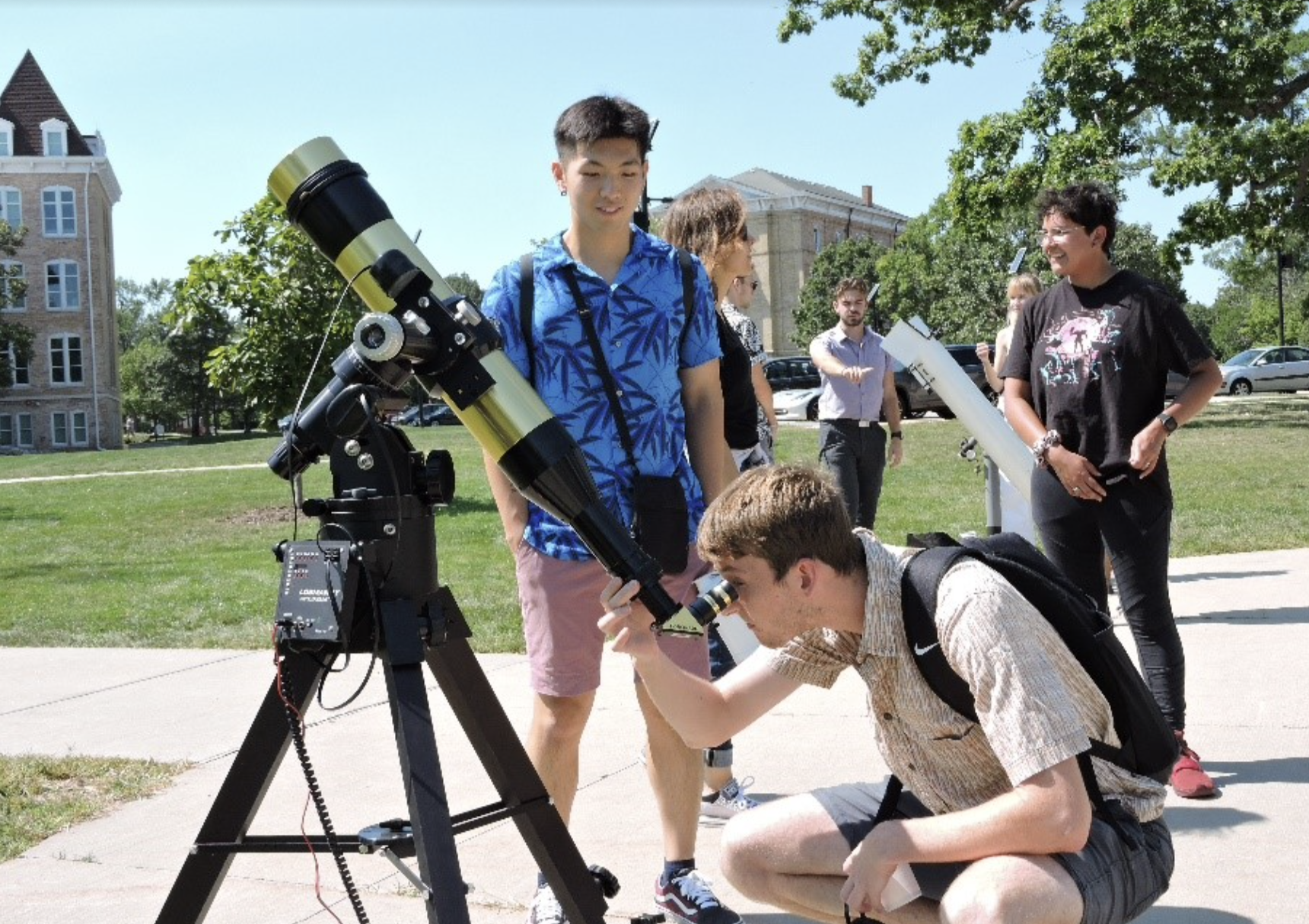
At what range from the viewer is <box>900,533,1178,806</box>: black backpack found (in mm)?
2697

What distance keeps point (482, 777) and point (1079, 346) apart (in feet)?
8.47

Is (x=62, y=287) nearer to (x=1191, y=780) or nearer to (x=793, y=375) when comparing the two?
(x=793, y=375)

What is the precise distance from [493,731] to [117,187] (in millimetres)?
82790

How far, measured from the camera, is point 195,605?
10539 mm

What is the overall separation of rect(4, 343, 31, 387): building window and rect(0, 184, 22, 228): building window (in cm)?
674

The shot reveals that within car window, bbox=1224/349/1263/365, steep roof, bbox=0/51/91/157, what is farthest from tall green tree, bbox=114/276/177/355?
car window, bbox=1224/349/1263/365

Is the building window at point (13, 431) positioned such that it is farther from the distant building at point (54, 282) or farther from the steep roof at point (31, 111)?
the steep roof at point (31, 111)

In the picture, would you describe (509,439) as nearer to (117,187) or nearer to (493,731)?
(493,731)

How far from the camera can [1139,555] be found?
489 cm

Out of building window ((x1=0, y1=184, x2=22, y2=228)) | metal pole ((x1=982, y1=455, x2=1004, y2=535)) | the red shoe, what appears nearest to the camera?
the red shoe

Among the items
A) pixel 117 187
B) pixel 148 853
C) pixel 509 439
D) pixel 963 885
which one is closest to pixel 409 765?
pixel 509 439

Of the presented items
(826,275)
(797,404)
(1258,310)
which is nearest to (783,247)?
(826,275)

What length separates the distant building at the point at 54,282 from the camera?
6962 cm

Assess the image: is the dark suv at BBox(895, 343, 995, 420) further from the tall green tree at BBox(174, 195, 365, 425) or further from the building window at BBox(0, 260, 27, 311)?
the building window at BBox(0, 260, 27, 311)
